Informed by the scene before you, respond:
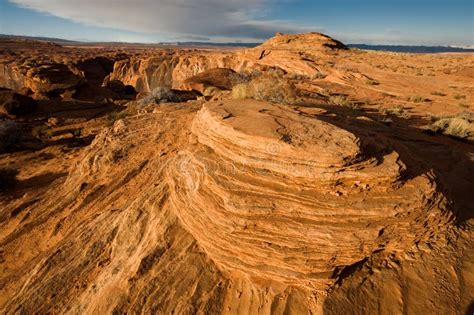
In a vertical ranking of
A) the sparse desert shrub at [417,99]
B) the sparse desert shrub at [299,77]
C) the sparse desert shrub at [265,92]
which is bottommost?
the sparse desert shrub at [417,99]

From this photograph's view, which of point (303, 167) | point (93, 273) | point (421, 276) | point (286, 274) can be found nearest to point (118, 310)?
point (93, 273)

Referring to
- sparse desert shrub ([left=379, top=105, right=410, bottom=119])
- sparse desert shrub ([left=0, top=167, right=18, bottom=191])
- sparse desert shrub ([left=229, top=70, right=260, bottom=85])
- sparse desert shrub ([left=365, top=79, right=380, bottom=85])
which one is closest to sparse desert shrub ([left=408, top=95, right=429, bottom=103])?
sparse desert shrub ([left=379, top=105, right=410, bottom=119])

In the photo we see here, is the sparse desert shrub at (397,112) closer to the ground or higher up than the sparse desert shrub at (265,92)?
closer to the ground

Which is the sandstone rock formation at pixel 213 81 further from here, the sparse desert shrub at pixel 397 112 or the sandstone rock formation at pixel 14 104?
the sparse desert shrub at pixel 397 112

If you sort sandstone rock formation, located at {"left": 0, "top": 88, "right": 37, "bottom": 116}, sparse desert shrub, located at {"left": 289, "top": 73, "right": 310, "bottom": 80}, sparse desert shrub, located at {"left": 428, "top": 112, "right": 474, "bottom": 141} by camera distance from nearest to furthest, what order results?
sparse desert shrub, located at {"left": 428, "top": 112, "right": 474, "bottom": 141}
sandstone rock formation, located at {"left": 0, "top": 88, "right": 37, "bottom": 116}
sparse desert shrub, located at {"left": 289, "top": 73, "right": 310, "bottom": 80}

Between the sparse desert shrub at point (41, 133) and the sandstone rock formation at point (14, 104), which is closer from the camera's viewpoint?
the sparse desert shrub at point (41, 133)

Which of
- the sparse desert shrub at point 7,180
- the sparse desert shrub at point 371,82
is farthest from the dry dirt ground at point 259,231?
the sparse desert shrub at point 371,82

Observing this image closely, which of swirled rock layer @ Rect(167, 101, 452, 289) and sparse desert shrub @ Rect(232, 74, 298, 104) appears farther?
sparse desert shrub @ Rect(232, 74, 298, 104)

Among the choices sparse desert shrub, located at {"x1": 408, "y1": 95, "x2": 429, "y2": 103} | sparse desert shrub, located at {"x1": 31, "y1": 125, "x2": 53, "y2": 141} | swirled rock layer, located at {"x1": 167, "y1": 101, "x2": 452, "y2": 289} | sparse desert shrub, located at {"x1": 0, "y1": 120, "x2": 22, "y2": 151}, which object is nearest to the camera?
swirled rock layer, located at {"x1": 167, "y1": 101, "x2": 452, "y2": 289}

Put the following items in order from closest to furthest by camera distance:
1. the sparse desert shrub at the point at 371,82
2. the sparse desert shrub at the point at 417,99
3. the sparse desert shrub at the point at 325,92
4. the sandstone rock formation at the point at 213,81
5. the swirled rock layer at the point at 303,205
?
the swirled rock layer at the point at 303,205, the sparse desert shrub at the point at 417,99, the sparse desert shrub at the point at 325,92, the sparse desert shrub at the point at 371,82, the sandstone rock formation at the point at 213,81

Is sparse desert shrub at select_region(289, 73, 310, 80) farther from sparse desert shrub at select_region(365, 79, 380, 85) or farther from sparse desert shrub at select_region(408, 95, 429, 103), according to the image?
sparse desert shrub at select_region(408, 95, 429, 103)
